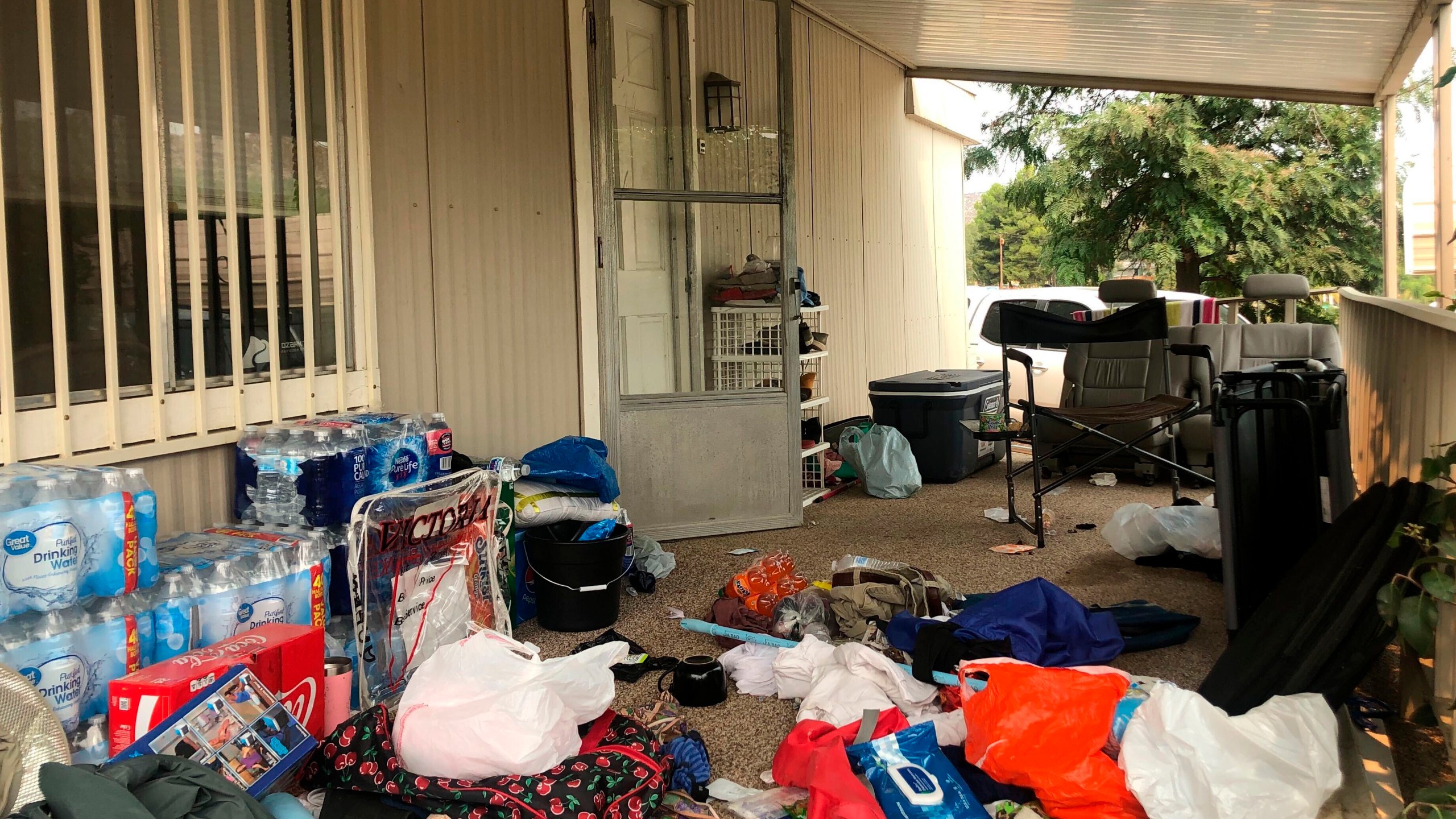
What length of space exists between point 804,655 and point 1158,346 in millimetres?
3992

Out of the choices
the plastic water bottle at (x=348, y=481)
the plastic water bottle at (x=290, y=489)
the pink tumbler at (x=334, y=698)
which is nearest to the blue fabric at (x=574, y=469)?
the plastic water bottle at (x=348, y=481)

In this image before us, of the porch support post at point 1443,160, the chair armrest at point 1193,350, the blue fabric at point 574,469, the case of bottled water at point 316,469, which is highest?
the porch support post at point 1443,160

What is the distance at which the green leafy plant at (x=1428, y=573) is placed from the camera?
2078 mm

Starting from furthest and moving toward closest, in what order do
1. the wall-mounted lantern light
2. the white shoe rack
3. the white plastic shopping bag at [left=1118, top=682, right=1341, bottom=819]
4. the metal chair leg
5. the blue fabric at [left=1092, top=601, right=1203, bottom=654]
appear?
the wall-mounted lantern light → the white shoe rack → the metal chair leg → the blue fabric at [left=1092, top=601, right=1203, bottom=654] → the white plastic shopping bag at [left=1118, top=682, right=1341, bottom=819]

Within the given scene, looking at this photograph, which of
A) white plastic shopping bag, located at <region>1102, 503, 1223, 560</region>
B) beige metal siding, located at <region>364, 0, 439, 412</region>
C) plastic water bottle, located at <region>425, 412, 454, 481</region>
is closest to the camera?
plastic water bottle, located at <region>425, 412, 454, 481</region>

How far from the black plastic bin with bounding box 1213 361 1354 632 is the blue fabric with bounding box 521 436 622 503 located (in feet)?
6.69

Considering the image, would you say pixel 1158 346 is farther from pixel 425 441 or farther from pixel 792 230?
pixel 425 441

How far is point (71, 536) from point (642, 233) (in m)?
2.98

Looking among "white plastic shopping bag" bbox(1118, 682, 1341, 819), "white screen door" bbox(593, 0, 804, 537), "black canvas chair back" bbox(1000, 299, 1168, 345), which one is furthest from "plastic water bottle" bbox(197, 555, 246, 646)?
"black canvas chair back" bbox(1000, 299, 1168, 345)

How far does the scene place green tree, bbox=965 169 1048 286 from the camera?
3147cm

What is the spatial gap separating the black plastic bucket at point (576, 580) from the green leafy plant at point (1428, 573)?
2214 millimetres

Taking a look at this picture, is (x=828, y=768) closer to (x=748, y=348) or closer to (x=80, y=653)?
(x=80, y=653)

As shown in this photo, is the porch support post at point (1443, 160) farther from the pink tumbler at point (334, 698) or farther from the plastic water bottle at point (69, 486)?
the plastic water bottle at point (69, 486)

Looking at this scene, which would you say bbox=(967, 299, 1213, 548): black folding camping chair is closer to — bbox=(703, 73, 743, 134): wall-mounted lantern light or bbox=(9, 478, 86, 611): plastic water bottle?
bbox=(703, 73, 743, 134): wall-mounted lantern light
